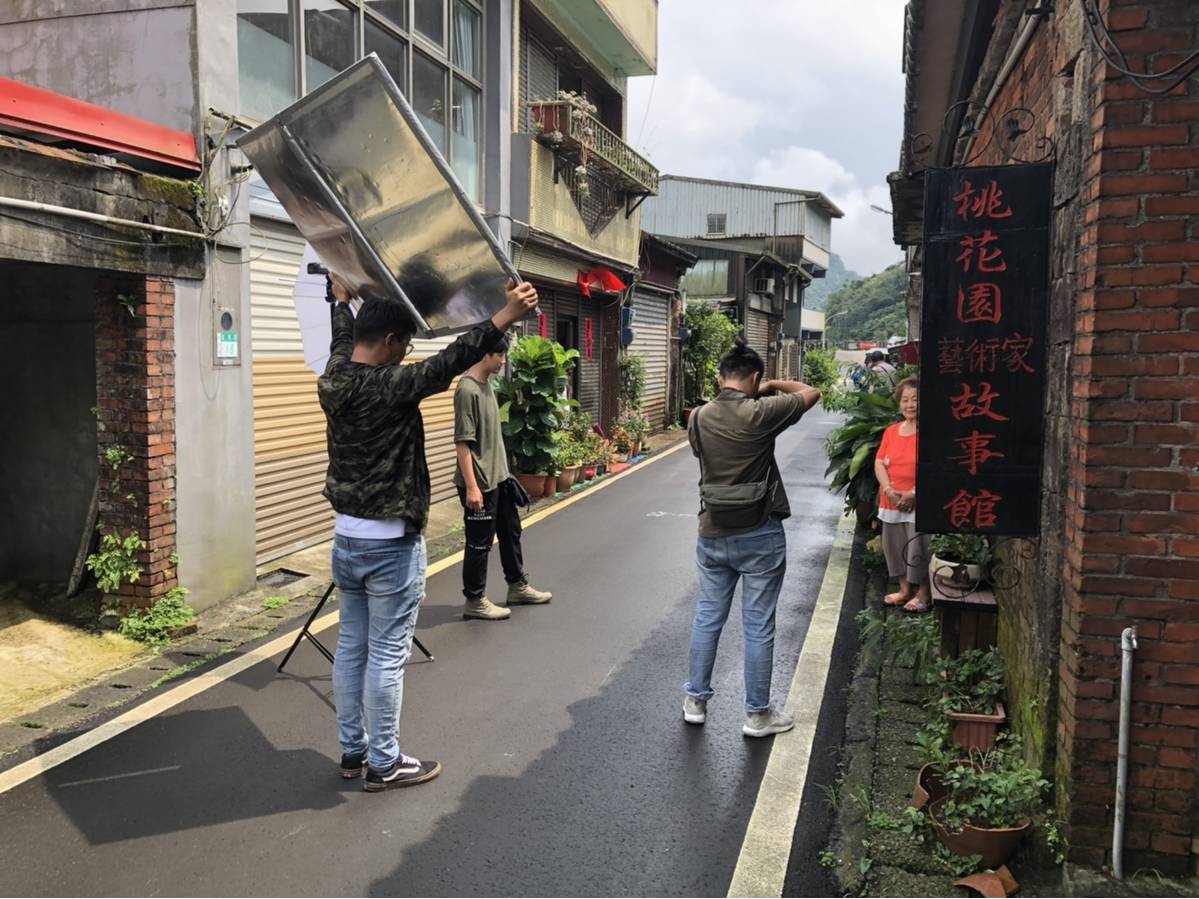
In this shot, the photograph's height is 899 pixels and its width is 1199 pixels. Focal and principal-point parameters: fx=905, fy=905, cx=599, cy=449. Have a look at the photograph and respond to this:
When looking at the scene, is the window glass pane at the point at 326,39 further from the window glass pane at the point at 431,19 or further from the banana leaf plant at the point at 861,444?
the banana leaf plant at the point at 861,444

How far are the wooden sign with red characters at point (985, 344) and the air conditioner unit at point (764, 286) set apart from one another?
94.1ft

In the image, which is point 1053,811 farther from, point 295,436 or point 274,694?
point 295,436

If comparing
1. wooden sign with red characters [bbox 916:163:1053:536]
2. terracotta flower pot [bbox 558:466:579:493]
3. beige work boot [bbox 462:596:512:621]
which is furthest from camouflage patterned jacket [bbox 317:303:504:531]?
terracotta flower pot [bbox 558:466:579:493]

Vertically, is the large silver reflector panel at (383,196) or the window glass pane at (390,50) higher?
the window glass pane at (390,50)

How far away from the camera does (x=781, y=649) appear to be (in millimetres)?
5949

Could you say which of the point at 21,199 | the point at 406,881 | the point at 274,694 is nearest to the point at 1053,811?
the point at 406,881

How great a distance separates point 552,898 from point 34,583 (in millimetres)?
5687

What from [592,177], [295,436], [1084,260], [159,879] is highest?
[592,177]

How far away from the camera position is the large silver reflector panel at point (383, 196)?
313 cm

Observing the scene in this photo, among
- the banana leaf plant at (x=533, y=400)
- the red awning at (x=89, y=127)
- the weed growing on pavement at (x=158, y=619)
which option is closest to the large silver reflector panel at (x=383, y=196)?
the red awning at (x=89, y=127)

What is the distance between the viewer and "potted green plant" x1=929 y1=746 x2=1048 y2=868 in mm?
3338

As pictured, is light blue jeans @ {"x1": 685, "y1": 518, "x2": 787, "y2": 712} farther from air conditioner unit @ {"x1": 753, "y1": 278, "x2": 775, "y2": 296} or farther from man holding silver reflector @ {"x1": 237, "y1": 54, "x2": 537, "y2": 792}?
air conditioner unit @ {"x1": 753, "y1": 278, "x2": 775, "y2": 296}

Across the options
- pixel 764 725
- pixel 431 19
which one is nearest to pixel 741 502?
pixel 764 725

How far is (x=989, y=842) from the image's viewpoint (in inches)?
131
